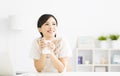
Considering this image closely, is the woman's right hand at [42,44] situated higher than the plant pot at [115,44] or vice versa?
the woman's right hand at [42,44]

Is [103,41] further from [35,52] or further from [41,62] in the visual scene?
[41,62]

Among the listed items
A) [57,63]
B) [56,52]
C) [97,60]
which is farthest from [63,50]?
[97,60]

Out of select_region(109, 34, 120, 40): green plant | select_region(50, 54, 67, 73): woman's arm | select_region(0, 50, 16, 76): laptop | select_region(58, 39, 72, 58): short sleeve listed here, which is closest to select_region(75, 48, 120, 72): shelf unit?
select_region(109, 34, 120, 40): green plant

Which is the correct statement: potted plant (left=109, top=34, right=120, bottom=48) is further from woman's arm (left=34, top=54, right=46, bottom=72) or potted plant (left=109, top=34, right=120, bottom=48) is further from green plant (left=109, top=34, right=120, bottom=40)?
woman's arm (left=34, top=54, right=46, bottom=72)

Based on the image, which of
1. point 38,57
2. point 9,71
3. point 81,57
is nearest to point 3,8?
point 81,57

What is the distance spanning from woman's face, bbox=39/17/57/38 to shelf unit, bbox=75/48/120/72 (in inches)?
86.6

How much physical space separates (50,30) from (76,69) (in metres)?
2.33

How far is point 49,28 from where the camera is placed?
2287 millimetres

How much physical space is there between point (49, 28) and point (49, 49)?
7.2 inches

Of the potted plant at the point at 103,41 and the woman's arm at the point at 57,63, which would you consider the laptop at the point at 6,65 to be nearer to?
the woman's arm at the point at 57,63

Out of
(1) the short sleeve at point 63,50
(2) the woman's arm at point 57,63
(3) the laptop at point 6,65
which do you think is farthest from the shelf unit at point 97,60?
(3) the laptop at point 6,65

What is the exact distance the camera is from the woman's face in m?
2.29

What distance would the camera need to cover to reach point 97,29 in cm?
455

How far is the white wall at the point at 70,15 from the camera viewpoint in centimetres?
454
